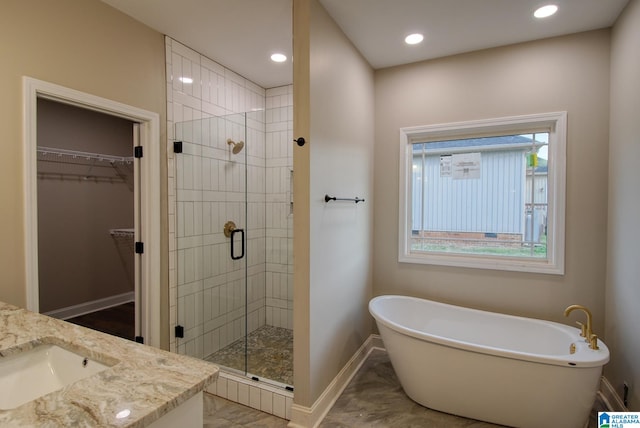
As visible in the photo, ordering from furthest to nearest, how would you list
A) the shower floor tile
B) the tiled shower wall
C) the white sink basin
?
the tiled shower wall, the shower floor tile, the white sink basin

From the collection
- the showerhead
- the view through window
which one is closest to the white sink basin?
the showerhead

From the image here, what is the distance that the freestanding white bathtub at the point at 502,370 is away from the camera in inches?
70.4

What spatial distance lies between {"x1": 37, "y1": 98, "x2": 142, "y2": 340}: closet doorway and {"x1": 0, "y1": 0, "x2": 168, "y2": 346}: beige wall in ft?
5.11

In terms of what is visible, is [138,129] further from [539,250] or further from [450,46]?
[539,250]

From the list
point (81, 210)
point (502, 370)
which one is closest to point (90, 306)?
point (81, 210)

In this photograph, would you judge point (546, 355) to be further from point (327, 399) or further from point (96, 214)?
point (96, 214)

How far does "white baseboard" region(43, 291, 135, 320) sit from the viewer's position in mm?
3760

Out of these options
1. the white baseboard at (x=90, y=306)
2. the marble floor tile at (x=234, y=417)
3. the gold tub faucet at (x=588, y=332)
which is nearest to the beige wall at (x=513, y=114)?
the gold tub faucet at (x=588, y=332)

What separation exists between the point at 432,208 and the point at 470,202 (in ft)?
1.09

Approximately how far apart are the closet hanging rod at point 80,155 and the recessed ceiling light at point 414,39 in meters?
3.79

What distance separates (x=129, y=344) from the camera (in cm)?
112

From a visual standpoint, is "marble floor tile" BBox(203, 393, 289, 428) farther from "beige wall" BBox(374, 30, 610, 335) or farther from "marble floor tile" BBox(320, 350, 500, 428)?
"beige wall" BBox(374, 30, 610, 335)

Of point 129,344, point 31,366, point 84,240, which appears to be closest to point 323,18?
point 129,344

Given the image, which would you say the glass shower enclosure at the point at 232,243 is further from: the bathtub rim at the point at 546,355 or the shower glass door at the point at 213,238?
the bathtub rim at the point at 546,355
